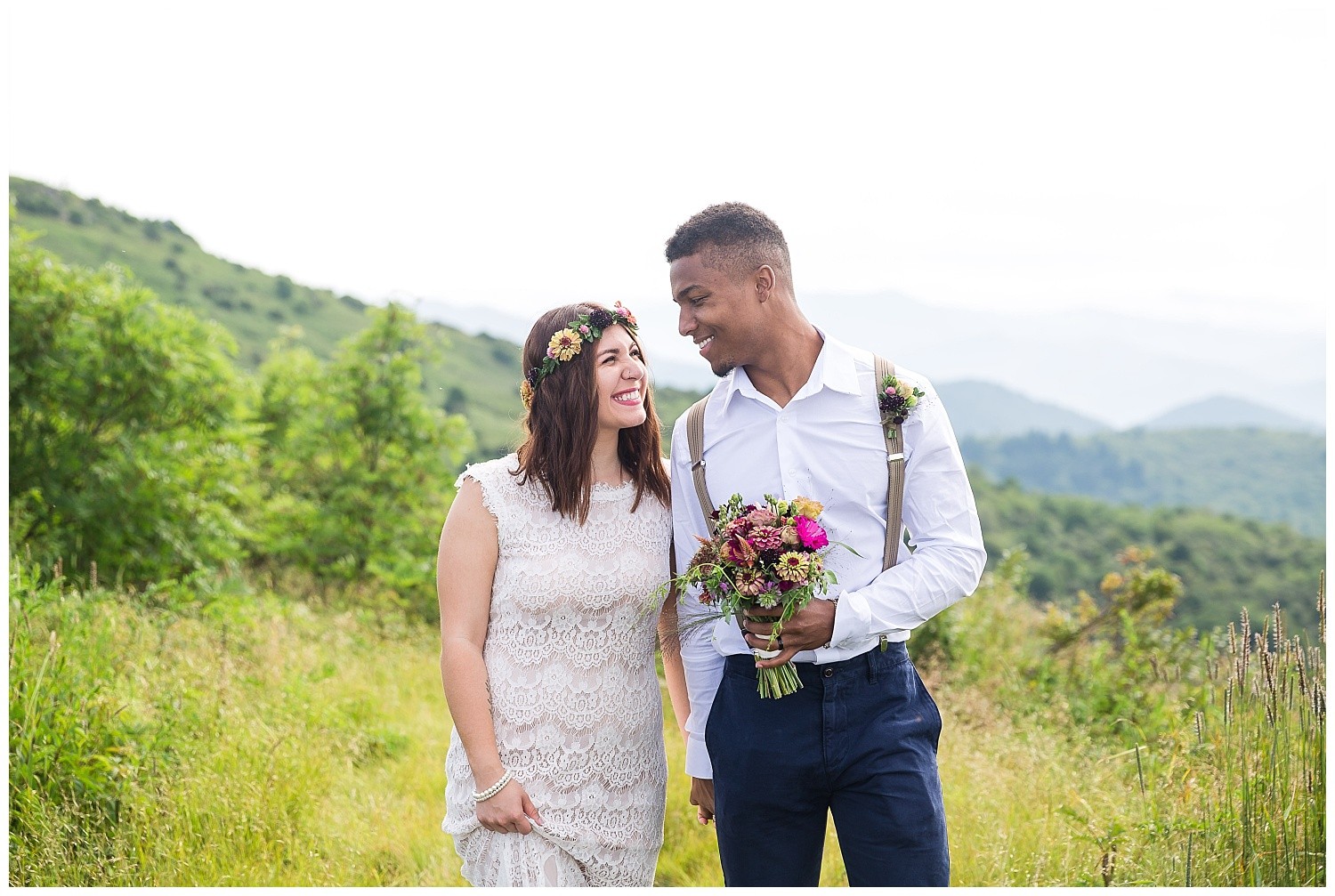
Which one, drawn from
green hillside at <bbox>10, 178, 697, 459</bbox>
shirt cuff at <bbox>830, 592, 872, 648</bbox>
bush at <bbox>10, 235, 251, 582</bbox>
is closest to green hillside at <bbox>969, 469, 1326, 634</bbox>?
green hillside at <bbox>10, 178, 697, 459</bbox>

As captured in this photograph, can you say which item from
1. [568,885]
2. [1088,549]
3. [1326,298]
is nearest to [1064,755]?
[1326,298]

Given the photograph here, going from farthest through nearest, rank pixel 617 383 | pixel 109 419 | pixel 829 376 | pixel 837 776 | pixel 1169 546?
1. pixel 1169 546
2. pixel 109 419
3. pixel 617 383
4. pixel 829 376
5. pixel 837 776

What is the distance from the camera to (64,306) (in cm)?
834

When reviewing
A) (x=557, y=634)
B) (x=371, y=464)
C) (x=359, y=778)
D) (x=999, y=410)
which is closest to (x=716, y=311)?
(x=557, y=634)

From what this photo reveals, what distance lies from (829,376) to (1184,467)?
75.1 metres

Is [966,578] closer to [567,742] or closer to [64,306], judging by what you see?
[567,742]

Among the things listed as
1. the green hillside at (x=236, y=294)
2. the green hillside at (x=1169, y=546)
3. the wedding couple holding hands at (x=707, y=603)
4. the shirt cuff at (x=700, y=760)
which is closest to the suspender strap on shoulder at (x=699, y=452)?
the wedding couple holding hands at (x=707, y=603)

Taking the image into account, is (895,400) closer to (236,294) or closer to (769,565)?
(769,565)

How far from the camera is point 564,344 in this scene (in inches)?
118

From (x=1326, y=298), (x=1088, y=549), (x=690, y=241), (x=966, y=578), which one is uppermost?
(x=1326, y=298)

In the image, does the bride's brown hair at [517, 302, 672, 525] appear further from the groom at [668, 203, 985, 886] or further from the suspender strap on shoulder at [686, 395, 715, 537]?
the groom at [668, 203, 985, 886]

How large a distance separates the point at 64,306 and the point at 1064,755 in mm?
8068

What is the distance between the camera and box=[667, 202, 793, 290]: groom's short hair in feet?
9.74

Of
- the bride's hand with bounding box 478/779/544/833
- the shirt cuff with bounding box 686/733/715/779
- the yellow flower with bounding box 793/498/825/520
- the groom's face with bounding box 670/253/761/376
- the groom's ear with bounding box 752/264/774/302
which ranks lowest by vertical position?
the bride's hand with bounding box 478/779/544/833
